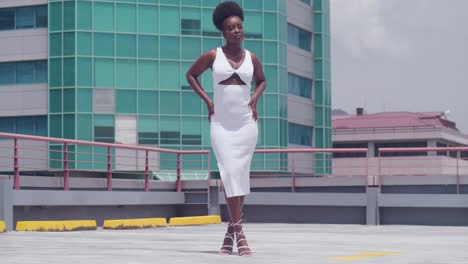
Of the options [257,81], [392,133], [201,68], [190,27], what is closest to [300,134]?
[190,27]

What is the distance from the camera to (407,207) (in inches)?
825

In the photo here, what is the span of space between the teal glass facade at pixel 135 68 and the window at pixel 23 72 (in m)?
1.24

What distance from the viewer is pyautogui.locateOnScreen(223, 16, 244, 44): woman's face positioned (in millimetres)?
9617

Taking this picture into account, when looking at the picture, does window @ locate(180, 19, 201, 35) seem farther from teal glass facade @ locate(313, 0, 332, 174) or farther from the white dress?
the white dress

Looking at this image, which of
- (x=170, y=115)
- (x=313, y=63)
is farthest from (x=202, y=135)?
(x=313, y=63)

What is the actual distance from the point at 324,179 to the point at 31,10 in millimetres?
47992

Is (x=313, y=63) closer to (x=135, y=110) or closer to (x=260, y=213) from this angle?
(x=135, y=110)

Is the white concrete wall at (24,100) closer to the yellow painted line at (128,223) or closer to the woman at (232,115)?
the yellow painted line at (128,223)

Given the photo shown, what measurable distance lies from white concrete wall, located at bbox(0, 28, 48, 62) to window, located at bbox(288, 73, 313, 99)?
59.0 feet

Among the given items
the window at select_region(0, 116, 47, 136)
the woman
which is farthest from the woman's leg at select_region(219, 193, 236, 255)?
the window at select_region(0, 116, 47, 136)

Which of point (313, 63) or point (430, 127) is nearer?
point (313, 63)

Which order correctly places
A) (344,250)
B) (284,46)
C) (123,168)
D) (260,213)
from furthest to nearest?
(284,46) → (123,168) → (260,213) → (344,250)

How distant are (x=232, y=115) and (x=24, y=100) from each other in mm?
→ 59409

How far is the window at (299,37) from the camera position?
7581 centimetres
